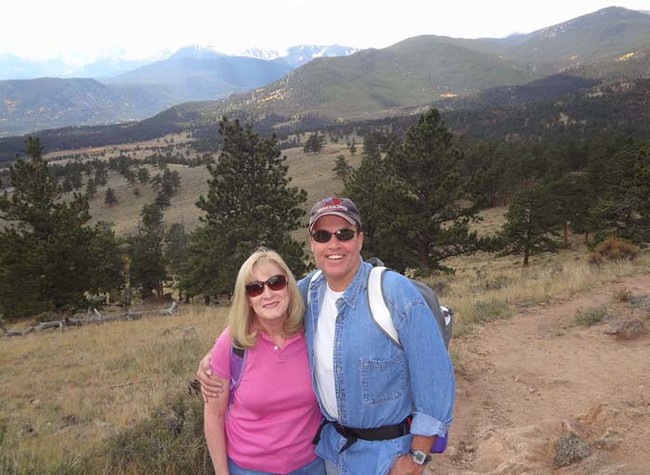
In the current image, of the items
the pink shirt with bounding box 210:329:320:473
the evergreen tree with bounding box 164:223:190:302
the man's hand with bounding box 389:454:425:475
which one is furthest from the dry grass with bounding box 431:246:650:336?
the evergreen tree with bounding box 164:223:190:302

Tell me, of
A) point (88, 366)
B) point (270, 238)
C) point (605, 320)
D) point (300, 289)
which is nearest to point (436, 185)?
point (270, 238)

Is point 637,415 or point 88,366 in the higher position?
point 637,415

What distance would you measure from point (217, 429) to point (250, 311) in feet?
2.37

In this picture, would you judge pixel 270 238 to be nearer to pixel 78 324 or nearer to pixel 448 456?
pixel 78 324

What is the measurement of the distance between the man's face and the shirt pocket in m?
0.44

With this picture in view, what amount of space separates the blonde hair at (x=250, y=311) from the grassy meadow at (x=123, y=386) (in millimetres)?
1809

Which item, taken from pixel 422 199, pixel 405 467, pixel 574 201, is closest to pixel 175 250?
pixel 422 199

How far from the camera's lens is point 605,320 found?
8227 millimetres

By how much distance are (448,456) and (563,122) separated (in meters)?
137

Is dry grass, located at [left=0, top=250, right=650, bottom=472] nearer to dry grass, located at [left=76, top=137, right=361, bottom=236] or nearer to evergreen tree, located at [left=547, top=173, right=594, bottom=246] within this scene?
evergreen tree, located at [left=547, top=173, right=594, bottom=246]

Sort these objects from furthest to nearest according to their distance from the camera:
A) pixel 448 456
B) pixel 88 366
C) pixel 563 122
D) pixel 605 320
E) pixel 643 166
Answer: pixel 563 122 < pixel 643 166 < pixel 88 366 < pixel 605 320 < pixel 448 456

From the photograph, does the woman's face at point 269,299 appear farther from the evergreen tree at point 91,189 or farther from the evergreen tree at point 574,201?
the evergreen tree at point 91,189

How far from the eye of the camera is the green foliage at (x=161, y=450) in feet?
11.6

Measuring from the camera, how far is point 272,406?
8.00ft
